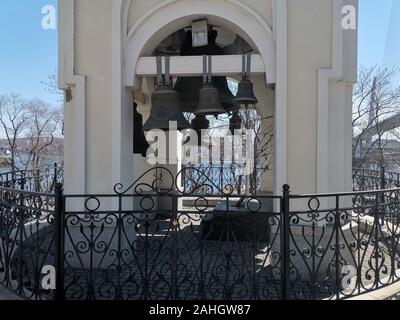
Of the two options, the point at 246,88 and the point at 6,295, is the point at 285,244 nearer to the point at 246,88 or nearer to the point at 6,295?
the point at 246,88

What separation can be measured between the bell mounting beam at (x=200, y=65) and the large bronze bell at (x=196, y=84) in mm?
712

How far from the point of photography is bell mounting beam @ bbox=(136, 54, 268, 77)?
193 inches

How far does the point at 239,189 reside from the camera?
1040 centimetres

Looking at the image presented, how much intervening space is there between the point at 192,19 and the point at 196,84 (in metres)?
1.50

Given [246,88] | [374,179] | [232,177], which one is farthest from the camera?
[232,177]

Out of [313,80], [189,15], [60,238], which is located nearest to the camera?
[60,238]

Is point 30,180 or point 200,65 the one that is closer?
point 200,65

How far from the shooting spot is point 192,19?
16.9 ft

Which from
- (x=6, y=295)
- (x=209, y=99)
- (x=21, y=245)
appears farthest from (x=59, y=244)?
(x=209, y=99)

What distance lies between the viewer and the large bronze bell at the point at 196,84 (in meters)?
5.73

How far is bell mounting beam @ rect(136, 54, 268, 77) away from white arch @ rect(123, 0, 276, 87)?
11 centimetres

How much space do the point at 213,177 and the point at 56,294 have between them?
7.43m

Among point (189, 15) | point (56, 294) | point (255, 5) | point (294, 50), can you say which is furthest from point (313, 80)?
point (56, 294)
